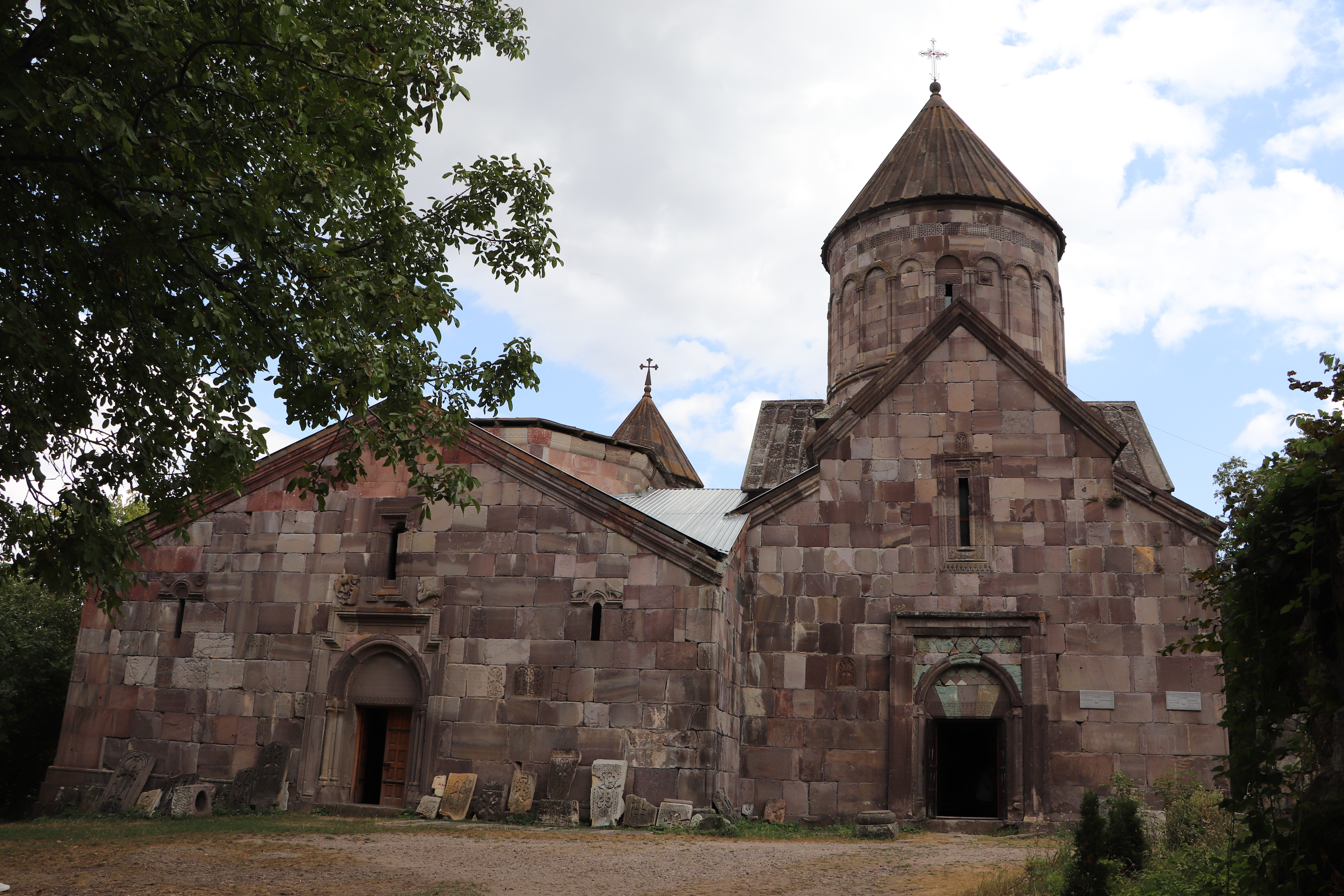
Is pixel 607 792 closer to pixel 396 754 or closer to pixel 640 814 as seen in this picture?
pixel 640 814

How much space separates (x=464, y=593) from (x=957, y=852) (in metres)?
7.17

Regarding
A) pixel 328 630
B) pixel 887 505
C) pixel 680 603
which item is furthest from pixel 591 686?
pixel 887 505

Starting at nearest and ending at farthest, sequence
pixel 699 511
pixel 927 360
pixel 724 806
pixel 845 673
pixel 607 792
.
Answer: pixel 607 792 → pixel 724 806 → pixel 845 673 → pixel 927 360 → pixel 699 511

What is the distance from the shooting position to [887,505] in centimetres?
1488

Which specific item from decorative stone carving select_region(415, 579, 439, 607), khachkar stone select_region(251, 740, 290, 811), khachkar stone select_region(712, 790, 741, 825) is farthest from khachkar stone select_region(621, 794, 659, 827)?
khachkar stone select_region(251, 740, 290, 811)

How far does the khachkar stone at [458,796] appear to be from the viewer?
13367mm

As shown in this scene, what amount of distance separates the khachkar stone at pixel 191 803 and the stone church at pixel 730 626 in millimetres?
407

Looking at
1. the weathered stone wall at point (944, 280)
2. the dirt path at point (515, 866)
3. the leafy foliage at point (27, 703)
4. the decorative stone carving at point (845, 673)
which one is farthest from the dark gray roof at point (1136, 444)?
the leafy foliage at point (27, 703)

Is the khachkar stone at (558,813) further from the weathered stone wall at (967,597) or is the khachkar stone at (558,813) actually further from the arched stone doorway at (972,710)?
the arched stone doorway at (972,710)

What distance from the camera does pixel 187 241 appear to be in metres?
7.16

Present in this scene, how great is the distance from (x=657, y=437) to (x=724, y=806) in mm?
13900

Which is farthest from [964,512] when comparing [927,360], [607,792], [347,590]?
[347,590]

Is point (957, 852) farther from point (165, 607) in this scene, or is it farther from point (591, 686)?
point (165, 607)

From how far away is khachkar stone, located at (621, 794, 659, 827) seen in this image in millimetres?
12750
